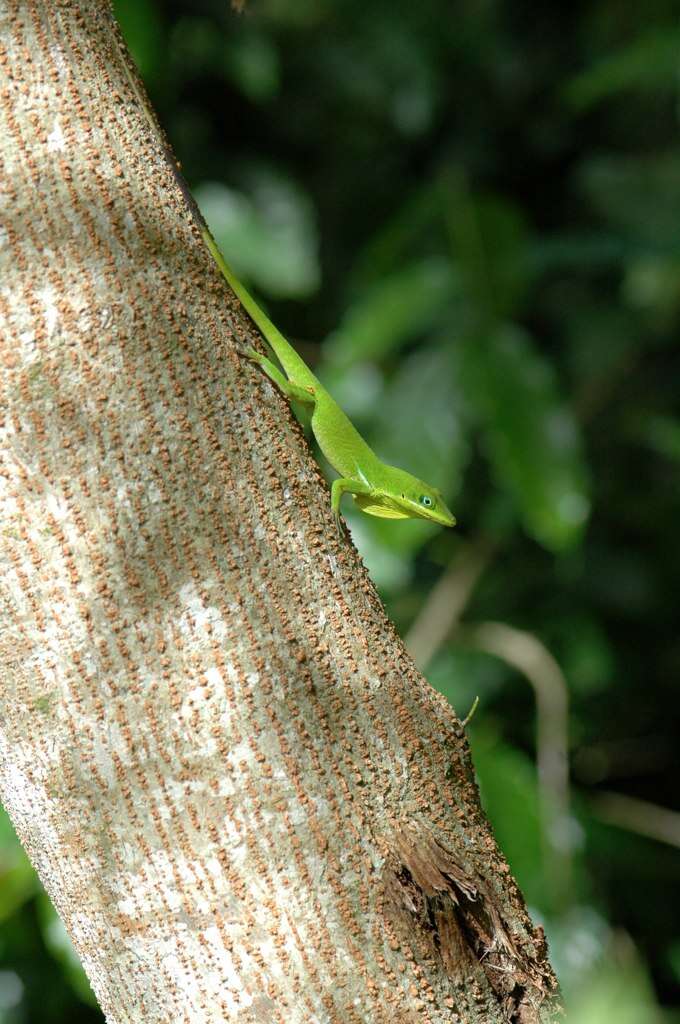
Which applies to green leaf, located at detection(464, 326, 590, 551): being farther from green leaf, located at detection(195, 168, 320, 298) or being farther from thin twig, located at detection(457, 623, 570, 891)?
green leaf, located at detection(195, 168, 320, 298)

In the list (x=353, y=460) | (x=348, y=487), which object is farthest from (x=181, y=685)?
(x=353, y=460)

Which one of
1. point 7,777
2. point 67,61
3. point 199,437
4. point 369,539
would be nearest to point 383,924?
point 7,777

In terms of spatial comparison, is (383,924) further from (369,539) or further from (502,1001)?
(369,539)

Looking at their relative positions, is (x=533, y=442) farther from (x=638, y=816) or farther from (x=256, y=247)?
(x=638, y=816)

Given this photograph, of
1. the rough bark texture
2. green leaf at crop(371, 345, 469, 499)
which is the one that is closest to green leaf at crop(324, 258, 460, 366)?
green leaf at crop(371, 345, 469, 499)

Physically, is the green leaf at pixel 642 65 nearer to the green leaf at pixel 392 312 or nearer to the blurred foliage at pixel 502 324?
the blurred foliage at pixel 502 324

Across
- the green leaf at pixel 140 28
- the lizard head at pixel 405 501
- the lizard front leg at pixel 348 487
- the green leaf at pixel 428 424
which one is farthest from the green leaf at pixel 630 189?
the lizard front leg at pixel 348 487

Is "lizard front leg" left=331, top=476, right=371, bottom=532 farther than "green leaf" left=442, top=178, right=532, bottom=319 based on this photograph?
No
